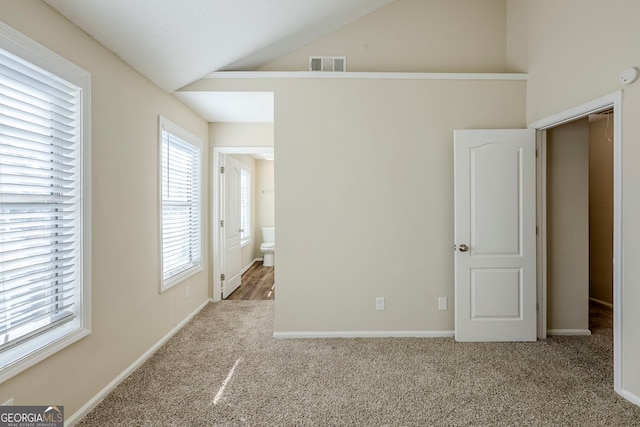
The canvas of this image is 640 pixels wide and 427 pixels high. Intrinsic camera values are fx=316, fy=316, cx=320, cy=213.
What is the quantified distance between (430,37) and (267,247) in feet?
15.2

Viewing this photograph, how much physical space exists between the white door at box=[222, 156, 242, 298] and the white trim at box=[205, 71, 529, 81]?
4.86ft

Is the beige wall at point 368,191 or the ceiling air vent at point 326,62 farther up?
the ceiling air vent at point 326,62

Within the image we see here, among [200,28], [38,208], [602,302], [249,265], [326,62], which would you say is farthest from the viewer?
[249,265]

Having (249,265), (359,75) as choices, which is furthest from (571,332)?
(249,265)

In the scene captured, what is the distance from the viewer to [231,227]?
460 centimetres

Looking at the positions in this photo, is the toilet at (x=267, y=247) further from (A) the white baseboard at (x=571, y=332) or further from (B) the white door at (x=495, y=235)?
(A) the white baseboard at (x=571, y=332)

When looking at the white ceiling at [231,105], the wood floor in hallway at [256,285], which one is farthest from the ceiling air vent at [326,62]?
the wood floor in hallway at [256,285]

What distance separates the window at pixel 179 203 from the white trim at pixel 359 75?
799 mm

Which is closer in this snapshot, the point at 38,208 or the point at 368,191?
the point at 38,208

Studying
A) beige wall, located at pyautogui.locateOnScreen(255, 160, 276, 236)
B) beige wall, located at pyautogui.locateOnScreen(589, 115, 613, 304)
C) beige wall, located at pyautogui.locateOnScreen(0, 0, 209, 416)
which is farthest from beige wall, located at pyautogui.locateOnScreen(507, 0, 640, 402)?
beige wall, located at pyautogui.locateOnScreen(255, 160, 276, 236)

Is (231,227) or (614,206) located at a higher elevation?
(614,206)

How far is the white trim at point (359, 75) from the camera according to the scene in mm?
3002

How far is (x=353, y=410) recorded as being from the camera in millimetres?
1969

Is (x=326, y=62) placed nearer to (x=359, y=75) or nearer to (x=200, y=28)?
(x=359, y=75)
